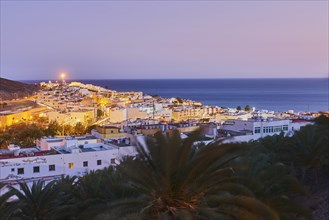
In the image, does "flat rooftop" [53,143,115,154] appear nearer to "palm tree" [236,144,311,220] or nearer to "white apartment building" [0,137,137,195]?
"white apartment building" [0,137,137,195]

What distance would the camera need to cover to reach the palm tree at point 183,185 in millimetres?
6242

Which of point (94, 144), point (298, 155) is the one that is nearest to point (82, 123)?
point (94, 144)

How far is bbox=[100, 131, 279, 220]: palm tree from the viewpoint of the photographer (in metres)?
6.24

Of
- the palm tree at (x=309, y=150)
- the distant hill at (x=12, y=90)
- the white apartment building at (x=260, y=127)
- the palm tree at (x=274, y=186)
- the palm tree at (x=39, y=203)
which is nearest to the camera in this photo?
the palm tree at (x=274, y=186)

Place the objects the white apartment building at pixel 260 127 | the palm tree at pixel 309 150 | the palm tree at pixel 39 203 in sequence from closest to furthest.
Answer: the palm tree at pixel 39 203, the palm tree at pixel 309 150, the white apartment building at pixel 260 127

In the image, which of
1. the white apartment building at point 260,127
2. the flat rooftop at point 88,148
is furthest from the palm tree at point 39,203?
the white apartment building at point 260,127

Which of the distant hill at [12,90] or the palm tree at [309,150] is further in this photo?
the distant hill at [12,90]

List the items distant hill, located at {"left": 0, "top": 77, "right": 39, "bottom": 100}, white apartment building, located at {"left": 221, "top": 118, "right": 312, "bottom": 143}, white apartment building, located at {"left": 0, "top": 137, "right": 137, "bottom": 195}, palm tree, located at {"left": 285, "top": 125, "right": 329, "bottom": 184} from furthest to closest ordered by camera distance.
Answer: distant hill, located at {"left": 0, "top": 77, "right": 39, "bottom": 100} → white apartment building, located at {"left": 221, "top": 118, "right": 312, "bottom": 143} → white apartment building, located at {"left": 0, "top": 137, "right": 137, "bottom": 195} → palm tree, located at {"left": 285, "top": 125, "right": 329, "bottom": 184}

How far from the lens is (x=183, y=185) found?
6363 mm

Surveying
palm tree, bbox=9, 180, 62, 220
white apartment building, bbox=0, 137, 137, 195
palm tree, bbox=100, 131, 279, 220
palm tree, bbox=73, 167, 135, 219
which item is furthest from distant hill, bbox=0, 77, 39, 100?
palm tree, bbox=100, 131, 279, 220

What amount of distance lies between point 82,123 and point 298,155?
128 feet

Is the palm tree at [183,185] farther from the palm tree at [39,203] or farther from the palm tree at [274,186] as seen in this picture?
the palm tree at [39,203]

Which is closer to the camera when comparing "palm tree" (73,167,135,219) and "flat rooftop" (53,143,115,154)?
"palm tree" (73,167,135,219)

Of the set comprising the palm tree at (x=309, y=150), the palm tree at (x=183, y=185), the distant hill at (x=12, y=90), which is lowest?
the distant hill at (x=12, y=90)
